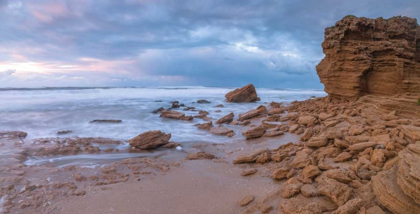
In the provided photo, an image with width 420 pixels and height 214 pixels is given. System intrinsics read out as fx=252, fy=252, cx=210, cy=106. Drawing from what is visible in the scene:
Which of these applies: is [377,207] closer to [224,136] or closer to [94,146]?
[224,136]

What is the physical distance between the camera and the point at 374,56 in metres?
11.9

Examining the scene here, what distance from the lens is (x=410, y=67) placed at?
36.6 feet

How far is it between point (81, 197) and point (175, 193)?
1849 millimetres

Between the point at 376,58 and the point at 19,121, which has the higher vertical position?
the point at 376,58

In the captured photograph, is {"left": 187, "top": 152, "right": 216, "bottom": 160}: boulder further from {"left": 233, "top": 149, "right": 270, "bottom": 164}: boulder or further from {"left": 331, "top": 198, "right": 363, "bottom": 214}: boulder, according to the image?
{"left": 331, "top": 198, "right": 363, "bottom": 214}: boulder

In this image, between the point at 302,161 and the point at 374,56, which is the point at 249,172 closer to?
the point at 302,161

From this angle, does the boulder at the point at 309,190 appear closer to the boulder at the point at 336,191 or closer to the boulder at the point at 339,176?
the boulder at the point at 336,191

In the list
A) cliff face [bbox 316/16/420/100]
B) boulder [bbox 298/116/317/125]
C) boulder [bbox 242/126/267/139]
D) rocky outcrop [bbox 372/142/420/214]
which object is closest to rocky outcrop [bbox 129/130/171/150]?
boulder [bbox 242/126/267/139]

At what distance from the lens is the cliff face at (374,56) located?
11.2 m

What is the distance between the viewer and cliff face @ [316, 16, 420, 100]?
11164 mm

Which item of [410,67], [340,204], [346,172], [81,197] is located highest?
[410,67]

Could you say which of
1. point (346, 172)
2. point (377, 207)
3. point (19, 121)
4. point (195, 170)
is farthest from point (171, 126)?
point (377, 207)

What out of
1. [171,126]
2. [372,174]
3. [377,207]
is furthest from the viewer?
[171,126]

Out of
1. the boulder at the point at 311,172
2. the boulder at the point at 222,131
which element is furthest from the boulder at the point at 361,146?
the boulder at the point at 222,131
